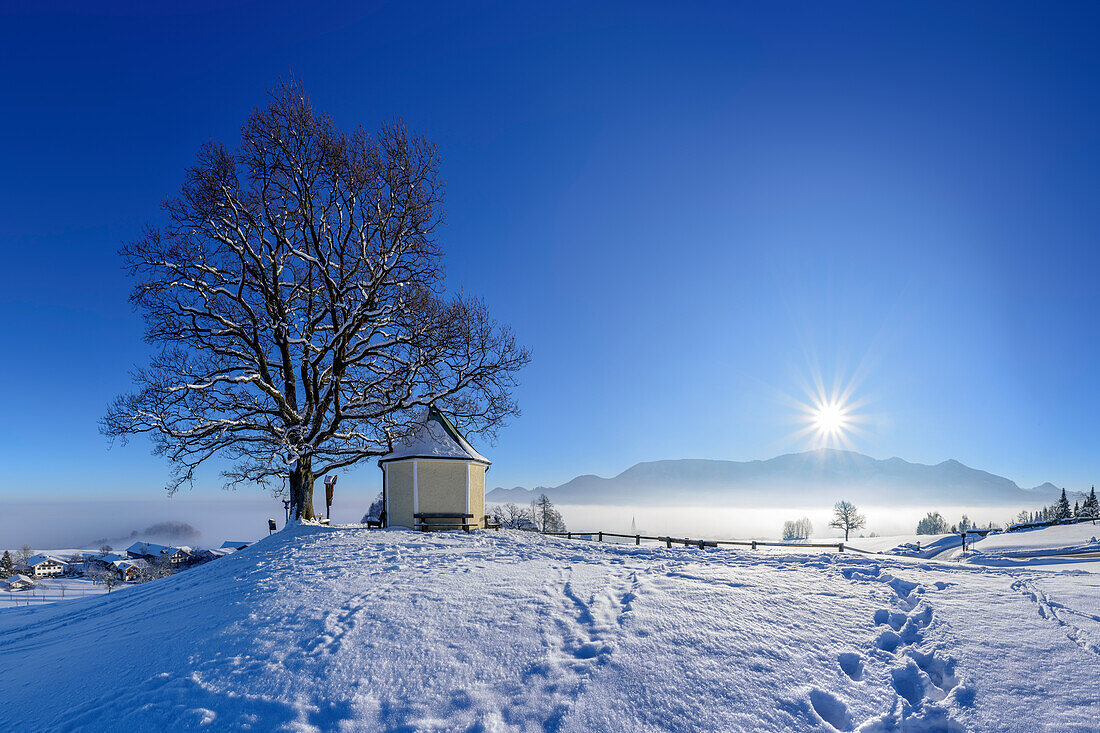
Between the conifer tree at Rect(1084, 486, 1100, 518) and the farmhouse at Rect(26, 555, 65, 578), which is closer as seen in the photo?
the conifer tree at Rect(1084, 486, 1100, 518)

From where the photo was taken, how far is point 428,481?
70.2 ft

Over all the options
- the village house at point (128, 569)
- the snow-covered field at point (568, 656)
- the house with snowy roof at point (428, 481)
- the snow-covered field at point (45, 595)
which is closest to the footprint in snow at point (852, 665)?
the snow-covered field at point (568, 656)

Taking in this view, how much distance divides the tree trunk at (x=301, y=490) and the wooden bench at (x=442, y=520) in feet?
13.5

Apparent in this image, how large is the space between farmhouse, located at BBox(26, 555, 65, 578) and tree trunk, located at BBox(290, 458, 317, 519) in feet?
347

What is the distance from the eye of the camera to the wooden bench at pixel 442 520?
→ 19.9 metres

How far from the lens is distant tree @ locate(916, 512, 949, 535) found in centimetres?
10675

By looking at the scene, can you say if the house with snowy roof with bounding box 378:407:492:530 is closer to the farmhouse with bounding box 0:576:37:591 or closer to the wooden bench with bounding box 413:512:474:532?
the wooden bench with bounding box 413:512:474:532

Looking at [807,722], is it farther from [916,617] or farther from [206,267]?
[206,267]

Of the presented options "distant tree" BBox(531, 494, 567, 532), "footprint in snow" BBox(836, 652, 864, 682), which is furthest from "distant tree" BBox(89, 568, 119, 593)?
"footprint in snow" BBox(836, 652, 864, 682)

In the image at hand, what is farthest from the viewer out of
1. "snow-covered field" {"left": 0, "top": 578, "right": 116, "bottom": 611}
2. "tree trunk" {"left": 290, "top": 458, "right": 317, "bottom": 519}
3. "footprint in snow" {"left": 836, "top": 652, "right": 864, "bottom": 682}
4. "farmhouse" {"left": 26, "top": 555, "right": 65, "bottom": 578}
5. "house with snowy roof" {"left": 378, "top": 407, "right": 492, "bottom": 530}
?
"farmhouse" {"left": 26, "top": 555, "right": 65, "bottom": 578}

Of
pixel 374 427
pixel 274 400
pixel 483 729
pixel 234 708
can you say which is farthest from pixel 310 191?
pixel 483 729

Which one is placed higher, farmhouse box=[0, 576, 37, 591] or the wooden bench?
the wooden bench

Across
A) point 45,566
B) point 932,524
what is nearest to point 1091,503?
point 932,524

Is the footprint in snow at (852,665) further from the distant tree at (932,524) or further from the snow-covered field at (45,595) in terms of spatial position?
the distant tree at (932,524)
